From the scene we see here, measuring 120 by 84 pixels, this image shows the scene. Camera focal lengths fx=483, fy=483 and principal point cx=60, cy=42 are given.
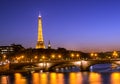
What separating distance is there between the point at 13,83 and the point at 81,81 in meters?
9.44

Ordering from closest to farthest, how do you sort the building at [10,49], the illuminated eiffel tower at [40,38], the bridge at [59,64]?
the bridge at [59,64] < the illuminated eiffel tower at [40,38] < the building at [10,49]

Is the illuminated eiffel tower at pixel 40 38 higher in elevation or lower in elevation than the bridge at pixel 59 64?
higher

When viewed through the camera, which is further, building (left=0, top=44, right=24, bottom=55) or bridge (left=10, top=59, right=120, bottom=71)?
building (left=0, top=44, right=24, bottom=55)

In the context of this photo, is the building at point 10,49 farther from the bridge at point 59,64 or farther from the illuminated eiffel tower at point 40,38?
the bridge at point 59,64

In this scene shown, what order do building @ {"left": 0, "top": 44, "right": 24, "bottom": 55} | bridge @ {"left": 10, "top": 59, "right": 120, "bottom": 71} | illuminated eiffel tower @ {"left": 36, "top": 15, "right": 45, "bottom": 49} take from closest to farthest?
1. bridge @ {"left": 10, "top": 59, "right": 120, "bottom": 71}
2. illuminated eiffel tower @ {"left": 36, "top": 15, "right": 45, "bottom": 49}
3. building @ {"left": 0, "top": 44, "right": 24, "bottom": 55}

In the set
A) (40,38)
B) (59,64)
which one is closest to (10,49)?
(40,38)

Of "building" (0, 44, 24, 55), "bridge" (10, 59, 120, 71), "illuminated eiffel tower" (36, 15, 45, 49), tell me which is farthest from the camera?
"building" (0, 44, 24, 55)

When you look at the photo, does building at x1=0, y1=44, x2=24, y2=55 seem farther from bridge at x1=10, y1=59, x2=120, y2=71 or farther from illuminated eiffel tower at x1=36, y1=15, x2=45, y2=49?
bridge at x1=10, y1=59, x2=120, y2=71

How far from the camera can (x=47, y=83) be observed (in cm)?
6462

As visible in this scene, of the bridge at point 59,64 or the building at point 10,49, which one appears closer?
the bridge at point 59,64

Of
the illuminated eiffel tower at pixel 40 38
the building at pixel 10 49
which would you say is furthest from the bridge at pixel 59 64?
the building at pixel 10 49

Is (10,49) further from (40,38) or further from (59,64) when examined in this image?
(59,64)

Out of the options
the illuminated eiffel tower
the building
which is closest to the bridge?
the illuminated eiffel tower

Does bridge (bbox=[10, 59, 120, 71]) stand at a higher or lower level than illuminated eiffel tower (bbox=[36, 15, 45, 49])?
lower
